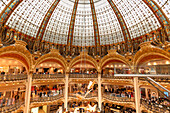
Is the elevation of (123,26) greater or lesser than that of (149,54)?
→ greater

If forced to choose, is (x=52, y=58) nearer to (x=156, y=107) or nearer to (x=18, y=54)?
(x=18, y=54)

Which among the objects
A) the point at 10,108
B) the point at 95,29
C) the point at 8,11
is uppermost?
the point at 8,11

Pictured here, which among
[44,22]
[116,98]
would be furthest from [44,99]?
[44,22]

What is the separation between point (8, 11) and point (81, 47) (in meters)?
17.5

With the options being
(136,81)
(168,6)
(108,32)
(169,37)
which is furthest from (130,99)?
(168,6)

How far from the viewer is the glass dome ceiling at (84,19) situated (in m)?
21.1

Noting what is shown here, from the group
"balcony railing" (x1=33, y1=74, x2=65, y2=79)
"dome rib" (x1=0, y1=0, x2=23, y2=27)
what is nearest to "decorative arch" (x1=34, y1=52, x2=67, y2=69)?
"balcony railing" (x1=33, y1=74, x2=65, y2=79)

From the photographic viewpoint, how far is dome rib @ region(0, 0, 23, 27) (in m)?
18.5

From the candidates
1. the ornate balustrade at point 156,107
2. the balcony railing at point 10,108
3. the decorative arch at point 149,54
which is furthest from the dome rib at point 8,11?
the ornate balustrade at point 156,107

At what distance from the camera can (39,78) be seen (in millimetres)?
23297

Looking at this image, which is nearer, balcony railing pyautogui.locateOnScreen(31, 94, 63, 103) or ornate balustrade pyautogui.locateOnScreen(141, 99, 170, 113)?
ornate balustrade pyautogui.locateOnScreen(141, 99, 170, 113)

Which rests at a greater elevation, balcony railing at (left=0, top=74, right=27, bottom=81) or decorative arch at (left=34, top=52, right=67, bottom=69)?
decorative arch at (left=34, top=52, right=67, bottom=69)

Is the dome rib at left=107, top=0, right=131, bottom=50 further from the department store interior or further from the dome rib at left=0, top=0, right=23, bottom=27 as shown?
the dome rib at left=0, top=0, right=23, bottom=27

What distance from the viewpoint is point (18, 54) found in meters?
20.5
